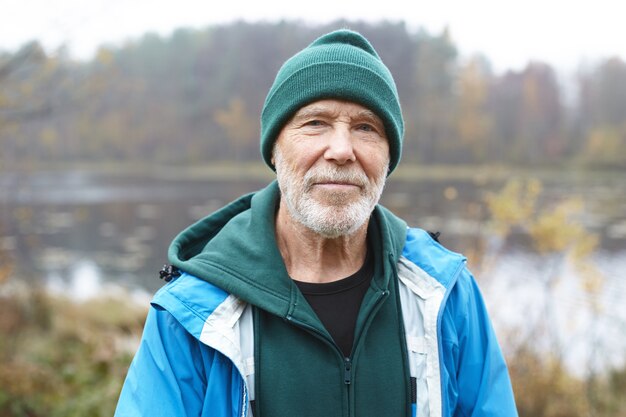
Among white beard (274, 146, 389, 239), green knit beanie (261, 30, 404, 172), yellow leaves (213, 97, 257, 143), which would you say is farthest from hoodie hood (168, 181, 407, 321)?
yellow leaves (213, 97, 257, 143)

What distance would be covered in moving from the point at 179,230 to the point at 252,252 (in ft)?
54.3

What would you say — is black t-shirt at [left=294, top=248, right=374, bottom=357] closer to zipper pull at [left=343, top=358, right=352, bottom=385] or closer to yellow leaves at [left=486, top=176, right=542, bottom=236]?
zipper pull at [left=343, top=358, right=352, bottom=385]

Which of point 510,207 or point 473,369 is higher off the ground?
point 510,207

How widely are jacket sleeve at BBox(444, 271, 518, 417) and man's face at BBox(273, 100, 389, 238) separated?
47 cm

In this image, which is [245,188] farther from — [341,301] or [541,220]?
[341,301]

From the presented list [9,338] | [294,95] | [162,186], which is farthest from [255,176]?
[294,95]

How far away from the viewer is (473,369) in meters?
1.94

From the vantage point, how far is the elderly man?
67.9 inches

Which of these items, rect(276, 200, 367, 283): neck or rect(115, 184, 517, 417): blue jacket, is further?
rect(276, 200, 367, 283): neck

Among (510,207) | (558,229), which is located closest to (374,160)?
(510,207)

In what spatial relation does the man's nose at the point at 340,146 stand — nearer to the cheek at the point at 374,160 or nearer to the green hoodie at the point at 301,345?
the cheek at the point at 374,160

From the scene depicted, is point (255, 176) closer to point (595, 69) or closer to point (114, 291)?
point (114, 291)

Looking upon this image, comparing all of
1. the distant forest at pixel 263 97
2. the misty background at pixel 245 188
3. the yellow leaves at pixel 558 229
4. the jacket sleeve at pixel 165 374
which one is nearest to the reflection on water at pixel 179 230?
the misty background at pixel 245 188

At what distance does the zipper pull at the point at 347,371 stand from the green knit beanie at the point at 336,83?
799mm
